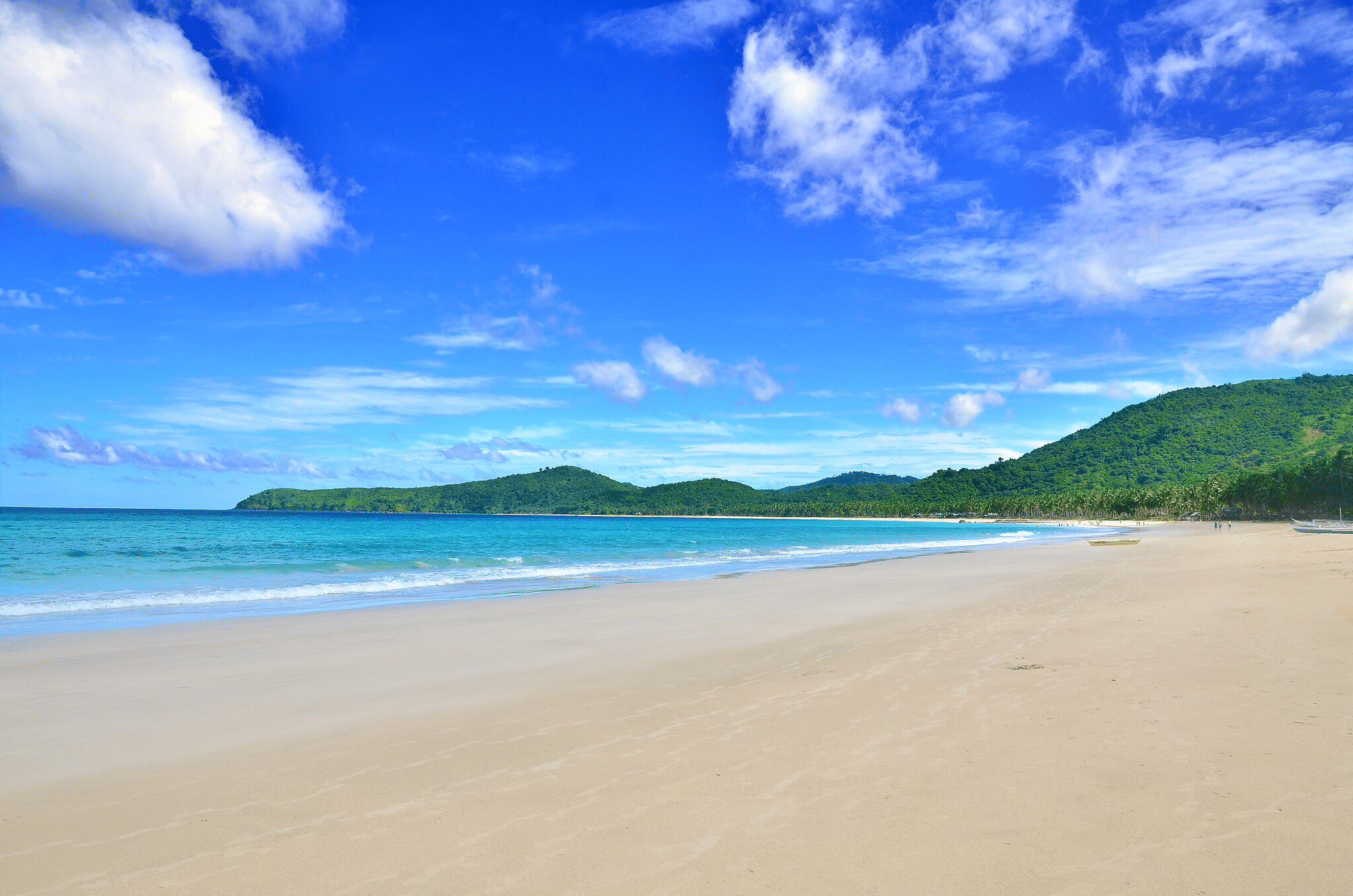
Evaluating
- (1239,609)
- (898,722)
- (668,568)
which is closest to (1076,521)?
(668,568)

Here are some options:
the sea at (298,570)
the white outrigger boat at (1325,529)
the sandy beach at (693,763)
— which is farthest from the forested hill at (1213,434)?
the sandy beach at (693,763)

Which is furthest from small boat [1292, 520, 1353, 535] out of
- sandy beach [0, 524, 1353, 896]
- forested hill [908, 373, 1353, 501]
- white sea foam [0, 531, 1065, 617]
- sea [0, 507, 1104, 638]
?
forested hill [908, 373, 1353, 501]

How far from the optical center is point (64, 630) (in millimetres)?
14508

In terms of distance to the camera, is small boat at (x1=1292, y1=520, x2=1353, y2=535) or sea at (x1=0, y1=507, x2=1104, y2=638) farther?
small boat at (x1=1292, y1=520, x2=1353, y2=535)

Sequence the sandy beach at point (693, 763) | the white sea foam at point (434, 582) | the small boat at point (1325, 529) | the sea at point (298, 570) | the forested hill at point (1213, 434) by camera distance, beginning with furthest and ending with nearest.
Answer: the forested hill at point (1213, 434) < the small boat at point (1325, 529) < the white sea foam at point (434, 582) < the sea at point (298, 570) < the sandy beach at point (693, 763)

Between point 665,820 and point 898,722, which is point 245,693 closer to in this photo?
point 665,820

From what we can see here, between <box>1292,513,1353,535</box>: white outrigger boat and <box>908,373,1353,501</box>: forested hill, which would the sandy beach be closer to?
<box>1292,513,1353,535</box>: white outrigger boat

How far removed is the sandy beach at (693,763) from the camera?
4.24 meters

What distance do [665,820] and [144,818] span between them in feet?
12.2

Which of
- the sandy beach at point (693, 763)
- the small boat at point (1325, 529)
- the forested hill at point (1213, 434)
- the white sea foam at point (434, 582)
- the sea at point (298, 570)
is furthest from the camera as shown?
the forested hill at point (1213, 434)

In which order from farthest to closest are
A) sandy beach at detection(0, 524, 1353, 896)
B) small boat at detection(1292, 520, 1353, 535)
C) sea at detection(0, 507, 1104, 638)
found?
small boat at detection(1292, 520, 1353, 535), sea at detection(0, 507, 1104, 638), sandy beach at detection(0, 524, 1353, 896)

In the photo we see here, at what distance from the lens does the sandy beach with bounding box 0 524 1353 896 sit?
4.24 m

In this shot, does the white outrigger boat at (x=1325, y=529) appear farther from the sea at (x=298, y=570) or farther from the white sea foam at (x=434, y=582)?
the white sea foam at (x=434, y=582)

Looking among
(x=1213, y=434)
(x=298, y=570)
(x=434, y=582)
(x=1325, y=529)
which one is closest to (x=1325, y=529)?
(x=1325, y=529)
